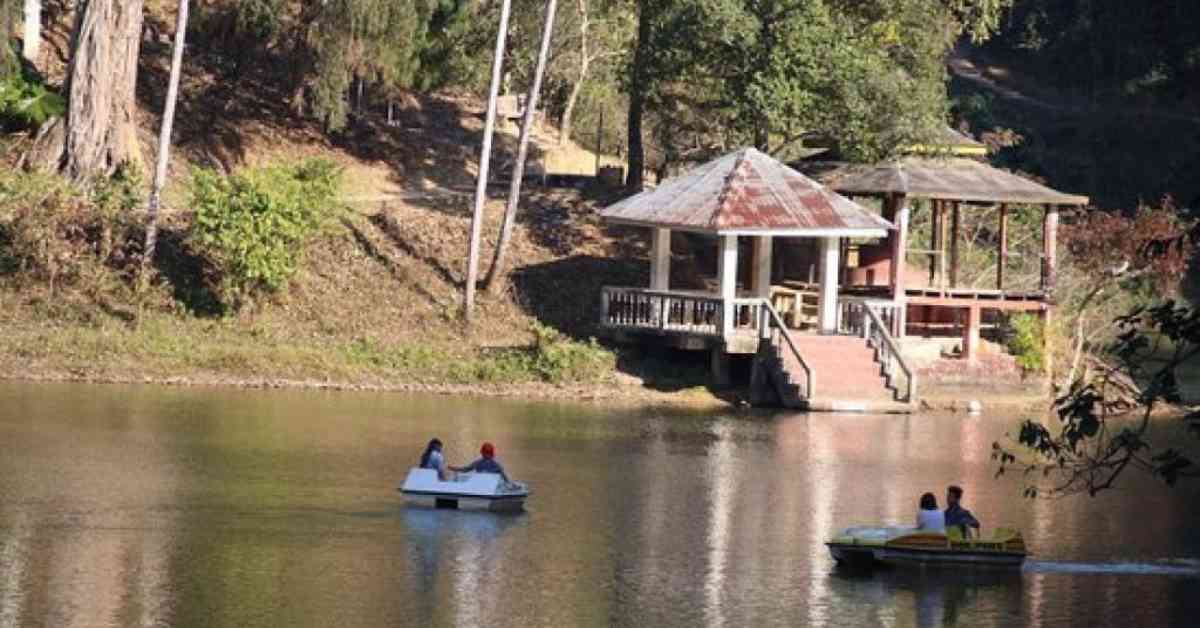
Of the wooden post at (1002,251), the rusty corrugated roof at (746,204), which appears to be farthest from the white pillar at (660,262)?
the wooden post at (1002,251)

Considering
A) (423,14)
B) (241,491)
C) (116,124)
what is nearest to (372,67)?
(423,14)

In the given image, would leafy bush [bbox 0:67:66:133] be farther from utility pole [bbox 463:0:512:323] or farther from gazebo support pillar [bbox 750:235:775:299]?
gazebo support pillar [bbox 750:235:775:299]

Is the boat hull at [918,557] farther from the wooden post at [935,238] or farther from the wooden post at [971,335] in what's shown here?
the wooden post at [935,238]

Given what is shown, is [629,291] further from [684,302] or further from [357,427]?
[357,427]

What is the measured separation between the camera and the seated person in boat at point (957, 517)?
34.9 meters

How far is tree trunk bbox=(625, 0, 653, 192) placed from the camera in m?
61.9

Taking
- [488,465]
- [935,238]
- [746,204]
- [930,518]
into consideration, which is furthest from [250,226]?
[930,518]

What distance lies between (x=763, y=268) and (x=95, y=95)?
1662 centimetres

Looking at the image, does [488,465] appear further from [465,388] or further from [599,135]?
[599,135]

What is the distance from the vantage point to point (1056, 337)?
2290 inches

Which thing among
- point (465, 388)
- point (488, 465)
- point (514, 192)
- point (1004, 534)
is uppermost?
point (514, 192)

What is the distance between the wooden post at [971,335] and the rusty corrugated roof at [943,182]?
8.66 feet

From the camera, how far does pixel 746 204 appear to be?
55.5m

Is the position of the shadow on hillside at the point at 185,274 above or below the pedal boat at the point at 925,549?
above
